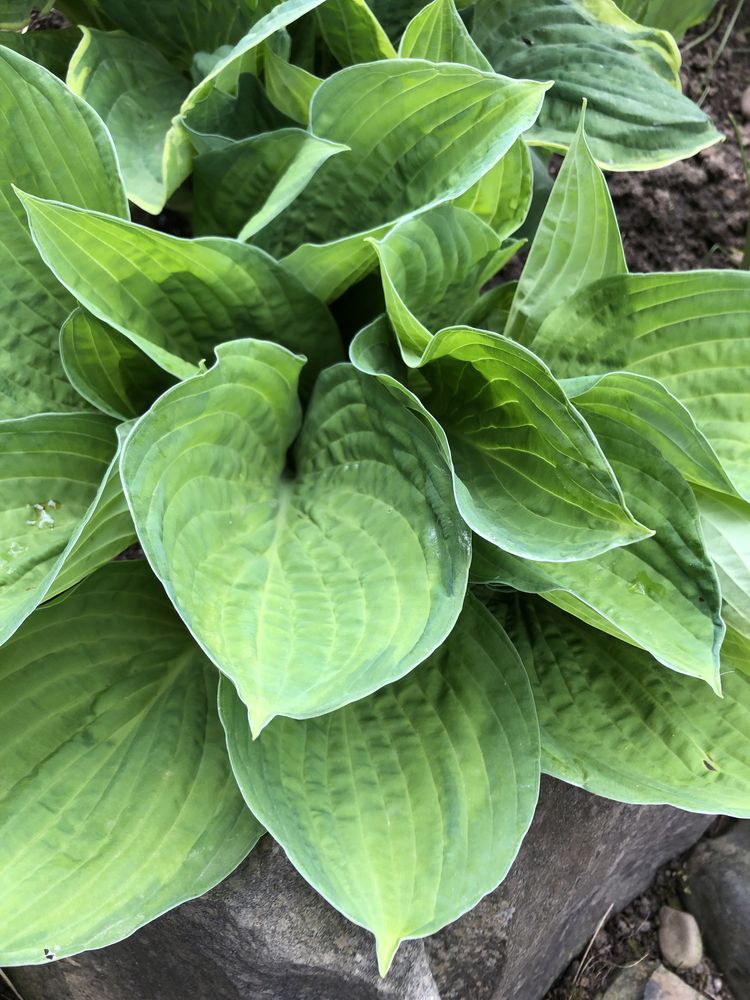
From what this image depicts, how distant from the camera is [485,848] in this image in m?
0.68

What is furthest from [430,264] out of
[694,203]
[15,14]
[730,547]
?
[694,203]

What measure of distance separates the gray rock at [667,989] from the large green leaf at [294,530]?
0.83 m

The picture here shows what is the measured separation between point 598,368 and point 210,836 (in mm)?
535

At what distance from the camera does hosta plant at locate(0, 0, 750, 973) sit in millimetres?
600

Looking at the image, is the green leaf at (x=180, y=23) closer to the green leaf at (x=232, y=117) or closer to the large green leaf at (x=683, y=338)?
the green leaf at (x=232, y=117)

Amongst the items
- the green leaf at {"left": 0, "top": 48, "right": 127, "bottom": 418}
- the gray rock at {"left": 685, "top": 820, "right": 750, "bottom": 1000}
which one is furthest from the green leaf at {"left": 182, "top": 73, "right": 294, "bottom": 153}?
the gray rock at {"left": 685, "top": 820, "right": 750, "bottom": 1000}

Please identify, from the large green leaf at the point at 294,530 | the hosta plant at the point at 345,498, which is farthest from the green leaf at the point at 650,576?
the large green leaf at the point at 294,530

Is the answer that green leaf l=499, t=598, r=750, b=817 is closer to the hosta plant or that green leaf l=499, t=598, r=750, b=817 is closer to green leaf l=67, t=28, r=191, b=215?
the hosta plant

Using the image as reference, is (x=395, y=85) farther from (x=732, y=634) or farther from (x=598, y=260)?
(x=732, y=634)

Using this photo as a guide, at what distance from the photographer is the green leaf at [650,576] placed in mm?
613

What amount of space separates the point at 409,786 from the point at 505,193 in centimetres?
53

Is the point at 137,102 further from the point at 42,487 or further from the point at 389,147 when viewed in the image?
the point at 42,487

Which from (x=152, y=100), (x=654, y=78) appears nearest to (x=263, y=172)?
(x=152, y=100)

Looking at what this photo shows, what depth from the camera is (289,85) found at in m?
0.80
